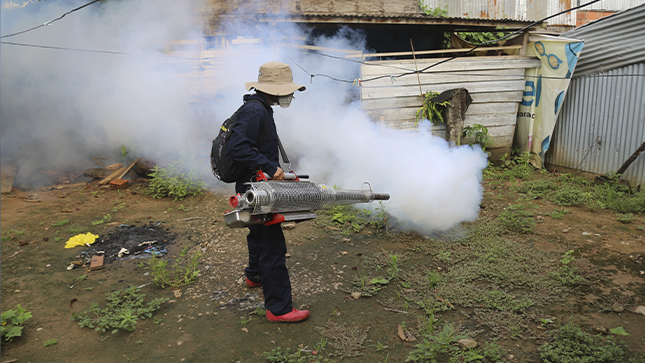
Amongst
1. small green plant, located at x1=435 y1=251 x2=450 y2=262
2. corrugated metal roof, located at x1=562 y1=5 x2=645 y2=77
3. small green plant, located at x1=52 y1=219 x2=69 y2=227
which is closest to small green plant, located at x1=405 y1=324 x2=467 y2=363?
small green plant, located at x1=435 y1=251 x2=450 y2=262

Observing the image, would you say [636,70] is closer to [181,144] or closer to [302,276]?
[302,276]

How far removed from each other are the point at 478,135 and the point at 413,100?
1649 millimetres

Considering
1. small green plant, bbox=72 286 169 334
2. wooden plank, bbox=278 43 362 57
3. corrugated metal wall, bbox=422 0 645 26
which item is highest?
corrugated metal wall, bbox=422 0 645 26

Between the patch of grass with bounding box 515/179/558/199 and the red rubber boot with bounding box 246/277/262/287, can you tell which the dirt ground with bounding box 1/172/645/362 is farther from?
the patch of grass with bounding box 515/179/558/199

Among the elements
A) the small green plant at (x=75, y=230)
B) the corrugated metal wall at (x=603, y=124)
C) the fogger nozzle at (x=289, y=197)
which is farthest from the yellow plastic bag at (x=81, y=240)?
the corrugated metal wall at (x=603, y=124)

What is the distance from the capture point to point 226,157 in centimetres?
316

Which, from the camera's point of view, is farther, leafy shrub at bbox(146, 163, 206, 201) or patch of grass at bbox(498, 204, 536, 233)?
leafy shrub at bbox(146, 163, 206, 201)

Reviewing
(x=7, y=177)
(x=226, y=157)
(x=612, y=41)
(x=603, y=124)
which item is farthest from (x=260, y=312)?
(x=612, y=41)

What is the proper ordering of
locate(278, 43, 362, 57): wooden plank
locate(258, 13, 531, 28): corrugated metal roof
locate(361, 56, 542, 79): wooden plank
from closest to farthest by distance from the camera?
locate(258, 13, 531, 28): corrugated metal roof → locate(278, 43, 362, 57): wooden plank → locate(361, 56, 542, 79): wooden plank

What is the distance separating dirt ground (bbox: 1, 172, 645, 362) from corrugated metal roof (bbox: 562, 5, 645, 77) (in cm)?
315

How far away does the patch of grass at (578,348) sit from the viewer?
8.75 ft

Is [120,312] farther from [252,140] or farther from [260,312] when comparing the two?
[252,140]

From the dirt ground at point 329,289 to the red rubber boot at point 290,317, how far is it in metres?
0.06

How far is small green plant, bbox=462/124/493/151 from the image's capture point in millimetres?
8320
